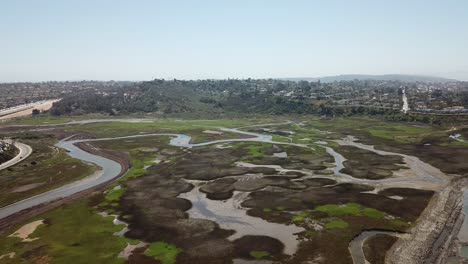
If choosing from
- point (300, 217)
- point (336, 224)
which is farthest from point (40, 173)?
point (336, 224)

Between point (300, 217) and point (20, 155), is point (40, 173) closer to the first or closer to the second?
point (20, 155)

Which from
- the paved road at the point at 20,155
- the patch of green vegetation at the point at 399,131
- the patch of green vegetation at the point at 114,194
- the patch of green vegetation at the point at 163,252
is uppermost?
the patch of green vegetation at the point at 163,252

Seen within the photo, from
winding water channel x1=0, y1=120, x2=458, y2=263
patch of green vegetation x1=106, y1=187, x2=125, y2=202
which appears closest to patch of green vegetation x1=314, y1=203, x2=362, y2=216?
winding water channel x1=0, y1=120, x2=458, y2=263

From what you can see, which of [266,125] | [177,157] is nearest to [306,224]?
[177,157]

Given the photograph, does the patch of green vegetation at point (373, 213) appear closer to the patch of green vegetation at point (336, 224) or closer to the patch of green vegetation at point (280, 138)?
the patch of green vegetation at point (336, 224)

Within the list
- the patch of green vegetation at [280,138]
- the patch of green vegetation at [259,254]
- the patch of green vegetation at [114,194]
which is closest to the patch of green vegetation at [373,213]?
the patch of green vegetation at [259,254]

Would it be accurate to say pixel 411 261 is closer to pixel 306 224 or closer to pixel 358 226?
pixel 358 226
